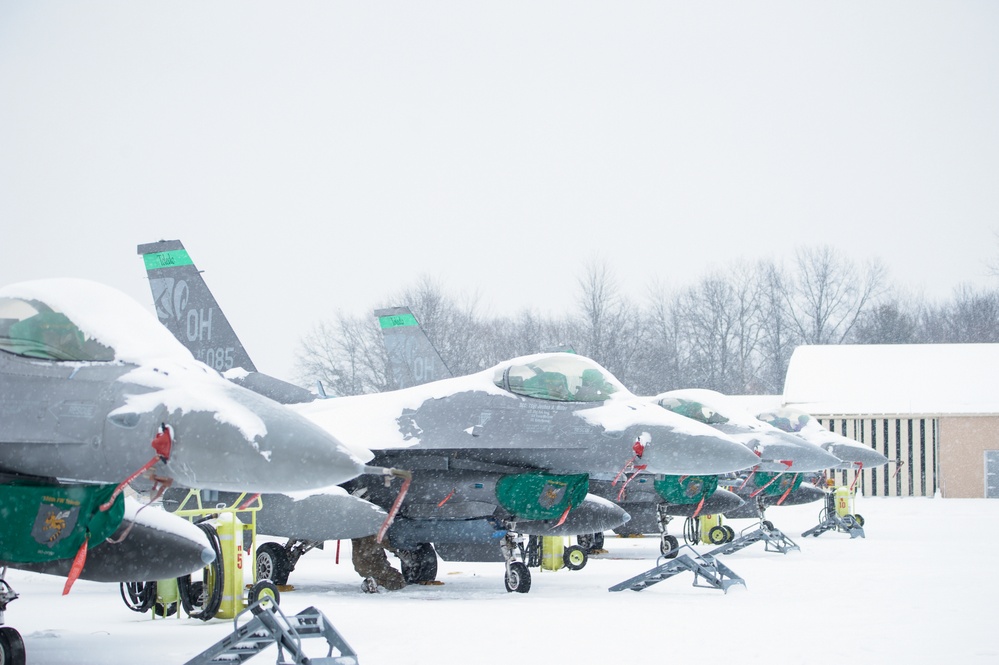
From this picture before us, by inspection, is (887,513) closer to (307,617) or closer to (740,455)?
(740,455)

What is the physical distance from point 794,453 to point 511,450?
6.58 metres

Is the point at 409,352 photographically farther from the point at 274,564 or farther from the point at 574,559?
the point at 274,564

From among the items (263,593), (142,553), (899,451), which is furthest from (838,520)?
(899,451)

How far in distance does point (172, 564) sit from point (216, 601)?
1.74 meters

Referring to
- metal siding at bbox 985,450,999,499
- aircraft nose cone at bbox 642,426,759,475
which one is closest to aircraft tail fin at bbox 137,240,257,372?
aircraft nose cone at bbox 642,426,759,475

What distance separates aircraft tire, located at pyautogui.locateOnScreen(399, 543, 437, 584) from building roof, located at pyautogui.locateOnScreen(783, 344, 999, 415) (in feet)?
83.1

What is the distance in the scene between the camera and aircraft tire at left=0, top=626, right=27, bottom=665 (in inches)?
233

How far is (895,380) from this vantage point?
123ft

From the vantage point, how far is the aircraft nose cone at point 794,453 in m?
16.0

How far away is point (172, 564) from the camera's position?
22.6 ft

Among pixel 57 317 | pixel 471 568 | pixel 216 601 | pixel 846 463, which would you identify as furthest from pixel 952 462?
pixel 57 317

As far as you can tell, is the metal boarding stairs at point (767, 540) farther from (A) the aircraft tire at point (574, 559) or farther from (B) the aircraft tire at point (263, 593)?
(B) the aircraft tire at point (263, 593)

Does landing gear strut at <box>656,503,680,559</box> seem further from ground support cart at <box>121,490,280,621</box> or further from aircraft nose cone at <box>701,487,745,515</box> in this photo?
ground support cart at <box>121,490,280,621</box>

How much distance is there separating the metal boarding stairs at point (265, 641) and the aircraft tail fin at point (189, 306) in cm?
779
